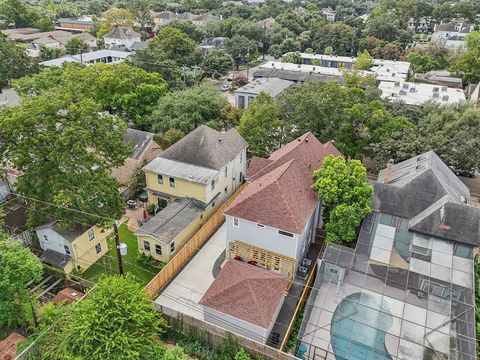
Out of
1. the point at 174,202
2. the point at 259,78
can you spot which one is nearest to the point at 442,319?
the point at 174,202

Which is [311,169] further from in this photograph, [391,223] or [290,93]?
[290,93]

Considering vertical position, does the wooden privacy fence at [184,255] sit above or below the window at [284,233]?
below

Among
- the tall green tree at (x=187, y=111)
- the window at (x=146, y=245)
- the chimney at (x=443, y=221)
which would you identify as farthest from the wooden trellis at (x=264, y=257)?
the tall green tree at (x=187, y=111)

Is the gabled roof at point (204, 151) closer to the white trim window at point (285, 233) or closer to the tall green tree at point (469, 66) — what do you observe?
the white trim window at point (285, 233)

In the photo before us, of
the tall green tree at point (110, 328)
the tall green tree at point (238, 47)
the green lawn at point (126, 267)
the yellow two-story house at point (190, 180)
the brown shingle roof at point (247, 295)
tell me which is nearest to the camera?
the tall green tree at point (110, 328)

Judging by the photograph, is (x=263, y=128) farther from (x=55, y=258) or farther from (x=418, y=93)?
(x=418, y=93)

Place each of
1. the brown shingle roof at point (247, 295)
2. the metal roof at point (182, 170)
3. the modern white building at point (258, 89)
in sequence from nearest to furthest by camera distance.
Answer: the brown shingle roof at point (247, 295) → the metal roof at point (182, 170) → the modern white building at point (258, 89)

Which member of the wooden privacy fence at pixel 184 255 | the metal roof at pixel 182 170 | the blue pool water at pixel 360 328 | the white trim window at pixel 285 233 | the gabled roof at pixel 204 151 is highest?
the gabled roof at pixel 204 151

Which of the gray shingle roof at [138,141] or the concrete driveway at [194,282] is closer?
the concrete driveway at [194,282]

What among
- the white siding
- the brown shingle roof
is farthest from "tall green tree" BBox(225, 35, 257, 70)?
the brown shingle roof
